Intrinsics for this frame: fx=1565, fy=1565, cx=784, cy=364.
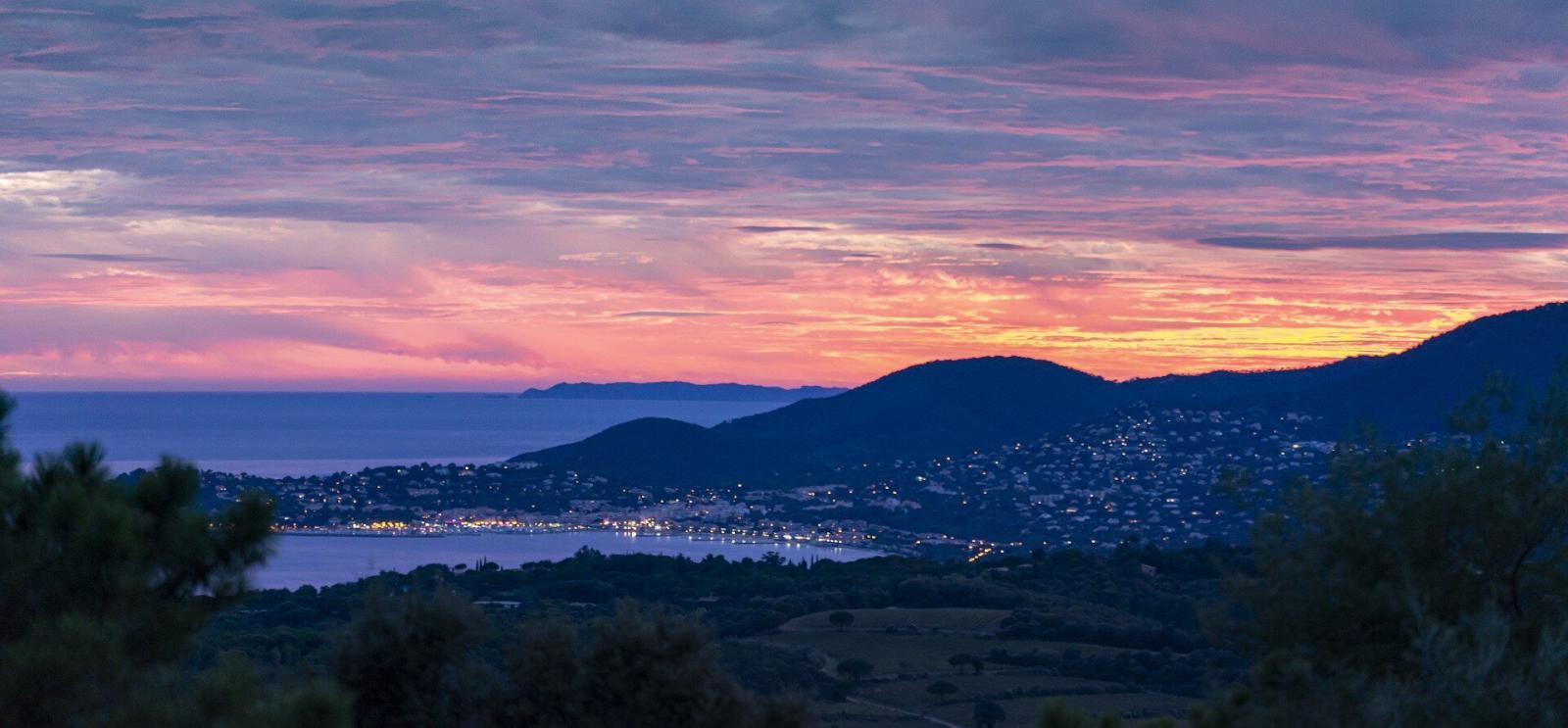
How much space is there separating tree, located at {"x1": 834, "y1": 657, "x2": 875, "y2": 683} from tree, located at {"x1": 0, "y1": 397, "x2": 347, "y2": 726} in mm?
19447

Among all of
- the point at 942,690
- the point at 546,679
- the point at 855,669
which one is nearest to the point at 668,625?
the point at 546,679

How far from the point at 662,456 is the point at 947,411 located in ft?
59.3

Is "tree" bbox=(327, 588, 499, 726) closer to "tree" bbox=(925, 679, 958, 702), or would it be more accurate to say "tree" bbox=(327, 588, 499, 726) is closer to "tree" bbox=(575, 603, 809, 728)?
"tree" bbox=(575, 603, 809, 728)

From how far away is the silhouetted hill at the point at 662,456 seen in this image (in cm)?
9438

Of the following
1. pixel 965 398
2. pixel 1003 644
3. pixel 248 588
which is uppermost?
pixel 965 398

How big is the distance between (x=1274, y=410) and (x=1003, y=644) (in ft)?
129

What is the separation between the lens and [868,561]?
→ 170 ft

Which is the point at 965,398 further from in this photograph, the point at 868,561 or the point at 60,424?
the point at 60,424

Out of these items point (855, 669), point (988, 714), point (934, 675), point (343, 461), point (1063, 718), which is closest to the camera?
point (1063, 718)

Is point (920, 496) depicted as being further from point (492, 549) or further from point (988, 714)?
point (988, 714)

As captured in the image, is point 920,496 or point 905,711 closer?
point 905,711

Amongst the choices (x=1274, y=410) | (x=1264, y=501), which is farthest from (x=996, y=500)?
(x=1264, y=501)

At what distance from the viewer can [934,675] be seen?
29.1 m

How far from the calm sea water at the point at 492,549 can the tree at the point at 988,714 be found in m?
33.4
